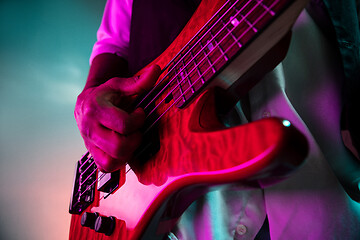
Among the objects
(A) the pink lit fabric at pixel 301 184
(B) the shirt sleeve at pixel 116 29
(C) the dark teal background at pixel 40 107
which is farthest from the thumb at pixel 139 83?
(C) the dark teal background at pixel 40 107

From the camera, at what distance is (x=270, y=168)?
201 millimetres

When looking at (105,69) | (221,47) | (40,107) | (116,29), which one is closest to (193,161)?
(221,47)

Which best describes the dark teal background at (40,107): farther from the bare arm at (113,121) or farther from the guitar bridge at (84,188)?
the bare arm at (113,121)

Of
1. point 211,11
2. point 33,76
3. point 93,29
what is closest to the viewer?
point 211,11

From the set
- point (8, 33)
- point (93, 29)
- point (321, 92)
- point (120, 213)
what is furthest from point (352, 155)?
point (8, 33)

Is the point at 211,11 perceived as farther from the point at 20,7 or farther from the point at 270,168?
the point at 20,7

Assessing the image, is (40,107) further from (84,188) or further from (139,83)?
(139,83)

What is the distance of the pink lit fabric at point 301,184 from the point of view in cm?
36

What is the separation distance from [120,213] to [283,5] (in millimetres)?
449

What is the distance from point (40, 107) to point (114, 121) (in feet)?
4.76

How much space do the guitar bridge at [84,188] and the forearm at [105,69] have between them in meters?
0.27

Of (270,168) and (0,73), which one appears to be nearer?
(270,168)

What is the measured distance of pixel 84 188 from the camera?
1.98 feet

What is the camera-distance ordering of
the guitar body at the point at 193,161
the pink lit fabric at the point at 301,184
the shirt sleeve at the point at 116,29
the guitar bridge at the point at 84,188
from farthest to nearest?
the shirt sleeve at the point at 116,29
the guitar bridge at the point at 84,188
the pink lit fabric at the point at 301,184
the guitar body at the point at 193,161
